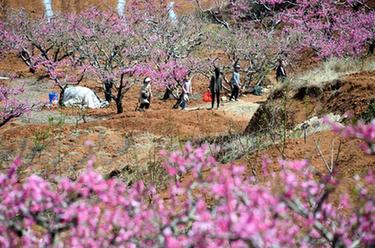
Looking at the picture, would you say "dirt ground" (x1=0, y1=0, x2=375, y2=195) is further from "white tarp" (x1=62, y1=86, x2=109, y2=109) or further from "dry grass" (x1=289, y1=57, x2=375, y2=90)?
"white tarp" (x1=62, y1=86, x2=109, y2=109)

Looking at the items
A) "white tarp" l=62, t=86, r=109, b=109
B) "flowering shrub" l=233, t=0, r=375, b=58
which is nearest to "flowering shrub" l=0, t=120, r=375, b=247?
"white tarp" l=62, t=86, r=109, b=109

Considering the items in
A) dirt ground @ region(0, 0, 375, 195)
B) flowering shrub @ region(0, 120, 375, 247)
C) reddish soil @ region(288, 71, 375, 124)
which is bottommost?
dirt ground @ region(0, 0, 375, 195)

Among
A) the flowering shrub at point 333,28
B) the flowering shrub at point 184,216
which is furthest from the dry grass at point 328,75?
the flowering shrub at point 333,28

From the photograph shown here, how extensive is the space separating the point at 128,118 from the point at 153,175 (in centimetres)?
864

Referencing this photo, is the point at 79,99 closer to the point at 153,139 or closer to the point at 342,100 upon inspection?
the point at 153,139

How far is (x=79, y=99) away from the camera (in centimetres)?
2542

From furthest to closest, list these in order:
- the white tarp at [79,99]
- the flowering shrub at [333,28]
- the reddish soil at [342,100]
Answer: the flowering shrub at [333,28]
the white tarp at [79,99]
the reddish soil at [342,100]

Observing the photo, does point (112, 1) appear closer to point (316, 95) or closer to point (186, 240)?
point (316, 95)

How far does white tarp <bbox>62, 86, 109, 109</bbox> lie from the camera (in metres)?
25.4

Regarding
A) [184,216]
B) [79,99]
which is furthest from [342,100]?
[79,99]

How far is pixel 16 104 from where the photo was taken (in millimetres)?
20984

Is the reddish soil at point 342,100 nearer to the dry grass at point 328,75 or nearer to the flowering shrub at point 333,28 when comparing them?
the dry grass at point 328,75

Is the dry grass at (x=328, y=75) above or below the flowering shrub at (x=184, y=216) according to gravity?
below

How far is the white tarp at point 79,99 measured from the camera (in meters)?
25.4
